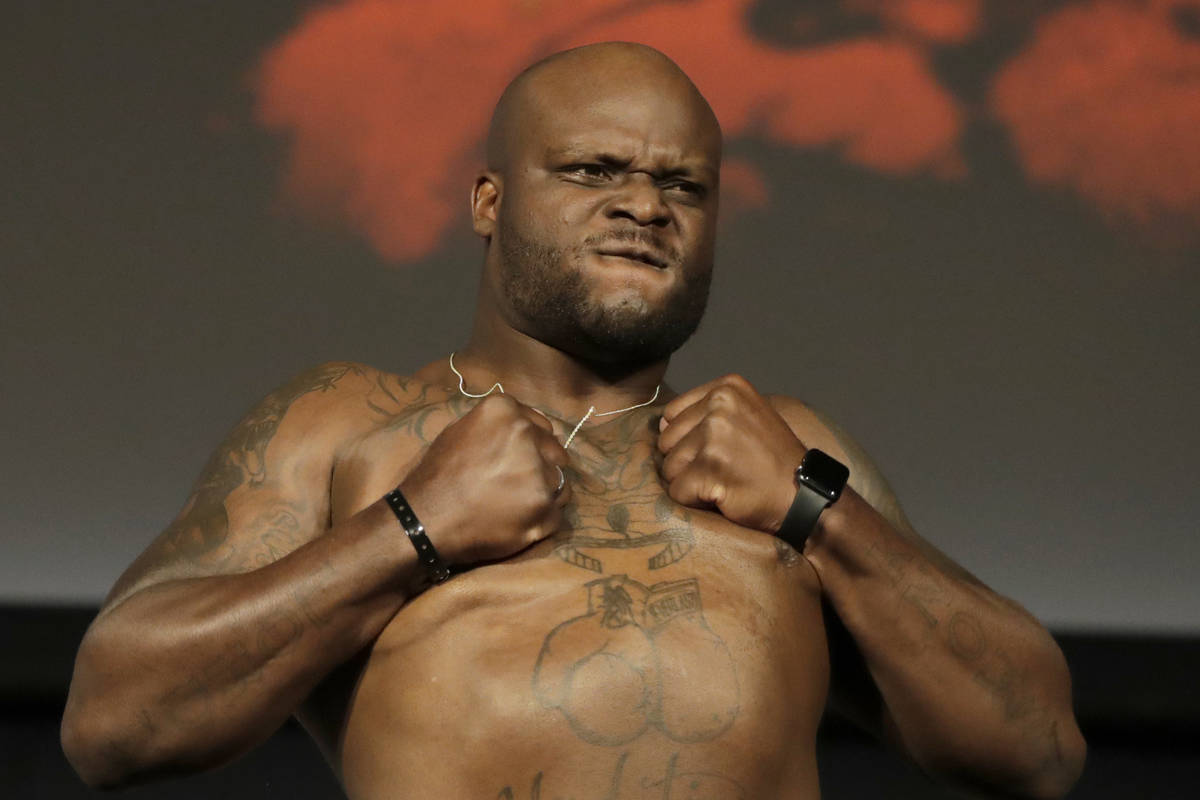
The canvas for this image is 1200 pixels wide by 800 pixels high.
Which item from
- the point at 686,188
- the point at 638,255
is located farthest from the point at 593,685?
the point at 686,188

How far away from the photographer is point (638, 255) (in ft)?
5.53

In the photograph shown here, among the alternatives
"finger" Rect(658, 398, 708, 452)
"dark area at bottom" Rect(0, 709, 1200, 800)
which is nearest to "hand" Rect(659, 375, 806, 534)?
"finger" Rect(658, 398, 708, 452)

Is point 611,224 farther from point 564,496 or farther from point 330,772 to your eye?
point 330,772

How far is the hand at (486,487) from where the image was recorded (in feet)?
4.84

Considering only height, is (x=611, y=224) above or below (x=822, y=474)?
above

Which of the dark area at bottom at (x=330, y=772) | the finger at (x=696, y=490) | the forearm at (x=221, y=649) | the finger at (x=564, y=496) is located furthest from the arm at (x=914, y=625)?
the dark area at bottom at (x=330, y=772)

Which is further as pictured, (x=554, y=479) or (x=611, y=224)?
(x=611, y=224)

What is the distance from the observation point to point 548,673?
1.46m

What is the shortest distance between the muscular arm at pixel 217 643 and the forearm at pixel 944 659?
0.42m

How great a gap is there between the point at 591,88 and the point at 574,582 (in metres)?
0.55

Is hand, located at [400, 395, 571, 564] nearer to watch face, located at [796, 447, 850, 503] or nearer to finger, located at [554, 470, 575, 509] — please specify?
finger, located at [554, 470, 575, 509]

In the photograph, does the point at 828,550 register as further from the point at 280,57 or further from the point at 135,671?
the point at 280,57

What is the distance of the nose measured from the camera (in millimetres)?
1673

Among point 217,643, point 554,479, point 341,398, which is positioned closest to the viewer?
point 217,643
